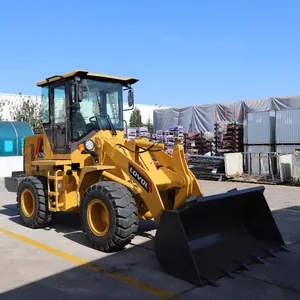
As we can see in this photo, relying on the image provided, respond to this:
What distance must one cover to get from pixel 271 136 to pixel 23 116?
23.3 m

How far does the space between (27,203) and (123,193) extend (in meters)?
3.12

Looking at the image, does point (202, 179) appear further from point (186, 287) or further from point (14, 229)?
point (186, 287)

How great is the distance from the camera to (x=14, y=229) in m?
7.66

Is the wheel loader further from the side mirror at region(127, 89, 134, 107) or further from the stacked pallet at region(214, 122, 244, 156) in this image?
the stacked pallet at region(214, 122, 244, 156)

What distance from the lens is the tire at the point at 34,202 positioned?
728 centimetres

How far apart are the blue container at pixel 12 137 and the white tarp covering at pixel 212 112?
1207cm

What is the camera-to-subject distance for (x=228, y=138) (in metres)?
19.3

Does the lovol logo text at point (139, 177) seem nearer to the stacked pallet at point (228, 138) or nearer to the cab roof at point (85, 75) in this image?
the cab roof at point (85, 75)

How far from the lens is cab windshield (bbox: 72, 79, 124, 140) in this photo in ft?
22.7

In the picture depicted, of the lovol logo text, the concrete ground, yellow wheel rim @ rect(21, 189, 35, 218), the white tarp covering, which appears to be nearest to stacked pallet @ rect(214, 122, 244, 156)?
the white tarp covering

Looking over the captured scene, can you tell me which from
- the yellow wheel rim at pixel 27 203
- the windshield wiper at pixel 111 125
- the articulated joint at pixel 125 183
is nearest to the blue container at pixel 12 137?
the yellow wheel rim at pixel 27 203

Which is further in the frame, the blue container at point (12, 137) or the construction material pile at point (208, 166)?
the blue container at point (12, 137)

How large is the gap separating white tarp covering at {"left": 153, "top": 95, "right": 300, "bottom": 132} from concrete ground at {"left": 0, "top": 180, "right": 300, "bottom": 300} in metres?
18.7

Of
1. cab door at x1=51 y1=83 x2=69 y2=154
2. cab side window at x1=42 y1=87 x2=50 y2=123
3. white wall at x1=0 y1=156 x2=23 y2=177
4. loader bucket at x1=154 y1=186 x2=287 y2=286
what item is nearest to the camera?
loader bucket at x1=154 y1=186 x2=287 y2=286
